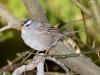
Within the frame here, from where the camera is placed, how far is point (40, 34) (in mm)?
1875

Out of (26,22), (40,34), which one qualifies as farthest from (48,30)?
(26,22)

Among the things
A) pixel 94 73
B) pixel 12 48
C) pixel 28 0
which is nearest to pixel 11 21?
pixel 28 0

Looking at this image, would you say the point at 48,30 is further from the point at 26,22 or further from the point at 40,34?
the point at 26,22

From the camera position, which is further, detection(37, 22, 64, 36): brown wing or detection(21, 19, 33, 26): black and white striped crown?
detection(37, 22, 64, 36): brown wing

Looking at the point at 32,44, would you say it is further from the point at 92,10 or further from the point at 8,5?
the point at 8,5

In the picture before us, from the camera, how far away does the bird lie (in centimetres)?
178

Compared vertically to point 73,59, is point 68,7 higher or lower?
higher

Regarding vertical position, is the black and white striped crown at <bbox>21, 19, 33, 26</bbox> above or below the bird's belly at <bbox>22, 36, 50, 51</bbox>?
above

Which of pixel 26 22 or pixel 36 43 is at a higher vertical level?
pixel 26 22

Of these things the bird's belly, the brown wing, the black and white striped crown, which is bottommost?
the bird's belly

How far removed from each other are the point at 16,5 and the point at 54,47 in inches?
29.3

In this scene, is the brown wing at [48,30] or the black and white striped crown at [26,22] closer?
the black and white striped crown at [26,22]

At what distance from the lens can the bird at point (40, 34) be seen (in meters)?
1.78

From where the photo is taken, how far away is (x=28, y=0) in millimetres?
1688
